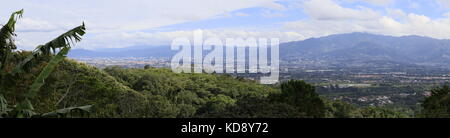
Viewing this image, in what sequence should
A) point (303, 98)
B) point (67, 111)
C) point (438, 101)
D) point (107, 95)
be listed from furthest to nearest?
point (303, 98) < point (438, 101) < point (107, 95) < point (67, 111)

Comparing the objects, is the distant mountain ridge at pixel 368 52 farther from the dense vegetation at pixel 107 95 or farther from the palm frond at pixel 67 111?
the palm frond at pixel 67 111

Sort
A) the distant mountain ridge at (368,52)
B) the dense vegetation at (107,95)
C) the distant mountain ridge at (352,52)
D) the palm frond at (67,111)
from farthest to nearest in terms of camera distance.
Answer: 1. the distant mountain ridge at (368,52)
2. the distant mountain ridge at (352,52)
3. the dense vegetation at (107,95)
4. the palm frond at (67,111)

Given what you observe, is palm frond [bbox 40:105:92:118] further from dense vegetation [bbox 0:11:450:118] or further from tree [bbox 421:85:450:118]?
tree [bbox 421:85:450:118]

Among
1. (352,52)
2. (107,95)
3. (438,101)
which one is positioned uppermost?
(352,52)

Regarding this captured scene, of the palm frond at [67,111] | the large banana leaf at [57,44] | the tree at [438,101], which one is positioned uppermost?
the large banana leaf at [57,44]

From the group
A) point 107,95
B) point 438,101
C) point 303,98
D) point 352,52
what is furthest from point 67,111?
point 352,52

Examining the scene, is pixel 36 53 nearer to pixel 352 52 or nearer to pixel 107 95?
pixel 107 95

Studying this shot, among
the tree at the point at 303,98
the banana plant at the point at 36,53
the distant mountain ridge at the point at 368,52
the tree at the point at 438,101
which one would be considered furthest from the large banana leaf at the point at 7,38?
the distant mountain ridge at the point at 368,52

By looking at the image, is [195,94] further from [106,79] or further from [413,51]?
[413,51]

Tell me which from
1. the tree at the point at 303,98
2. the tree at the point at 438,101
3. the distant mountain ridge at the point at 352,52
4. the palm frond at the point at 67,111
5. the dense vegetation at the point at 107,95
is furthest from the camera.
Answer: the distant mountain ridge at the point at 352,52

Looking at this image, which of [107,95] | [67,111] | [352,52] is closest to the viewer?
[67,111]

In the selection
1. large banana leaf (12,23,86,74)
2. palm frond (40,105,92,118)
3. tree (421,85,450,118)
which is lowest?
tree (421,85,450,118)

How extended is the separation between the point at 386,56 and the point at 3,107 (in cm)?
15220

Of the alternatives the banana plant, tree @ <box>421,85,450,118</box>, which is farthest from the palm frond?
tree @ <box>421,85,450,118</box>
